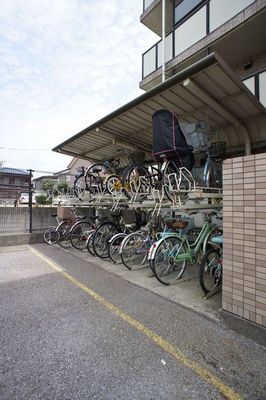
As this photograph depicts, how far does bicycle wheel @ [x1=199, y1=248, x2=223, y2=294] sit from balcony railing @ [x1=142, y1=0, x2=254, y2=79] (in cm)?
686

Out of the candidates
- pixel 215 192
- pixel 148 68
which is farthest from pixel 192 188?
pixel 148 68

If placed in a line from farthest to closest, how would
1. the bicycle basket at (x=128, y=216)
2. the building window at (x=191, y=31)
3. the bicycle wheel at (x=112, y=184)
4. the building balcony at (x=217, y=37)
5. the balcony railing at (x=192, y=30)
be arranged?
the building window at (x=191, y=31) → the balcony railing at (x=192, y=30) → the bicycle basket at (x=128, y=216) → the building balcony at (x=217, y=37) → the bicycle wheel at (x=112, y=184)

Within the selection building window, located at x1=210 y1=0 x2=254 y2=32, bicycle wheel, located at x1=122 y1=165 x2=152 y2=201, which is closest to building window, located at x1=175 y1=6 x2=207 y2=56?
building window, located at x1=210 y1=0 x2=254 y2=32

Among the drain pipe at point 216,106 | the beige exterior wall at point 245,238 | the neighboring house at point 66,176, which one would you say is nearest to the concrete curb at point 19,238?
the neighboring house at point 66,176

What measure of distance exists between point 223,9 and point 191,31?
1.21 metres

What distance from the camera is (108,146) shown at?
25.5 feet

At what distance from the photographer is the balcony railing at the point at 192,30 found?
699 cm

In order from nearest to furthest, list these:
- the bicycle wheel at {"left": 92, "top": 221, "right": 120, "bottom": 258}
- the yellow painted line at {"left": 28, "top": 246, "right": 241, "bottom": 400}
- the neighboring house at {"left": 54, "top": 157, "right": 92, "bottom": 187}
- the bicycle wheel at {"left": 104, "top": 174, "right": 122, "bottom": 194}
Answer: the yellow painted line at {"left": 28, "top": 246, "right": 241, "bottom": 400} < the bicycle wheel at {"left": 104, "top": 174, "right": 122, "bottom": 194} < the bicycle wheel at {"left": 92, "top": 221, "right": 120, "bottom": 258} < the neighboring house at {"left": 54, "top": 157, "right": 92, "bottom": 187}

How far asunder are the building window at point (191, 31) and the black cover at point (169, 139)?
5.23 m

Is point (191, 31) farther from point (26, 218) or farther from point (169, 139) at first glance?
point (26, 218)

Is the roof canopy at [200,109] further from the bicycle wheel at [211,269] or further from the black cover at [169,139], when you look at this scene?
the bicycle wheel at [211,269]

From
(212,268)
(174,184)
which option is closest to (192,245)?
(212,268)

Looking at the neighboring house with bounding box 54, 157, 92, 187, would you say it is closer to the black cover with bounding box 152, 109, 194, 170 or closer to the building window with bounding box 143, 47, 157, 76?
the black cover with bounding box 152, 109, 194, 170

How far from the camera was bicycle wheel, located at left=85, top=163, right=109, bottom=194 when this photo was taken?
6.63 m
